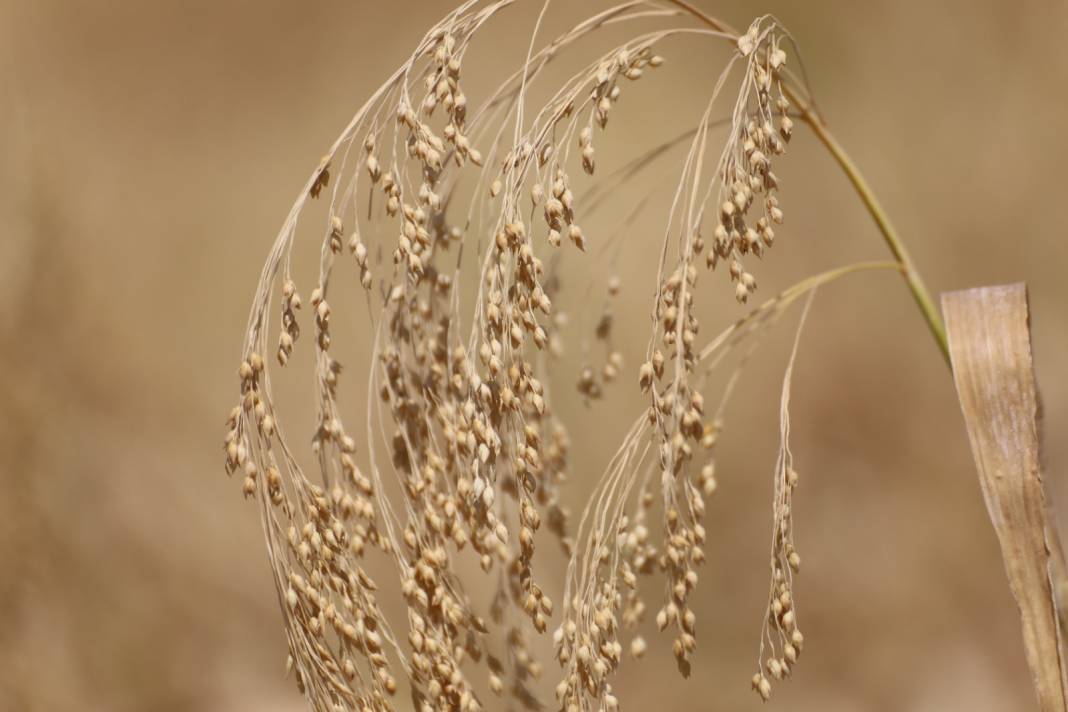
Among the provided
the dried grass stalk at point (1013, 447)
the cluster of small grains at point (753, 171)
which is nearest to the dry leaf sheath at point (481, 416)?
the cluster of small grains at point (753, 171)

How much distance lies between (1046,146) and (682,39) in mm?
666

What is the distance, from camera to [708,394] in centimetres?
192

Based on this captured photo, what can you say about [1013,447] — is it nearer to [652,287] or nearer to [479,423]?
[479,423]

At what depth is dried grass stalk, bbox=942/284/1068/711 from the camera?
100cm

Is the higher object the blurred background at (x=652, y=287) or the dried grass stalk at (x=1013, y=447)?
the blurred background at (x=652, y=287)

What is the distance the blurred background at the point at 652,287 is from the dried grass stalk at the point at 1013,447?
0.84 meters

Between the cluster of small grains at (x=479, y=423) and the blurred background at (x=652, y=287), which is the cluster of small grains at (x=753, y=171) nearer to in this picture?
the cluster of small grains at (x=479, y=423)

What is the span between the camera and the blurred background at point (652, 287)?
5.79 feet

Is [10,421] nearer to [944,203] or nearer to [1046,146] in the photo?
[944,203]

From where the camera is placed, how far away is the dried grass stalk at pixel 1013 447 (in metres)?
1.00

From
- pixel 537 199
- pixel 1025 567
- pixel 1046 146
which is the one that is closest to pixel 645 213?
pixel 1046 146

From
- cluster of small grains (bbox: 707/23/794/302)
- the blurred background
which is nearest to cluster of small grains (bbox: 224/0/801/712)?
cluster of small grains (bbox: 707/23/794/302)

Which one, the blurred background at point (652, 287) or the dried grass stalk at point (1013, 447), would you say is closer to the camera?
the dried grass stalk at point (1013, 447)

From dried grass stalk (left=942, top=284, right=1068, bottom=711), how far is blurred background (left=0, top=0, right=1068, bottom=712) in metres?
0.84
